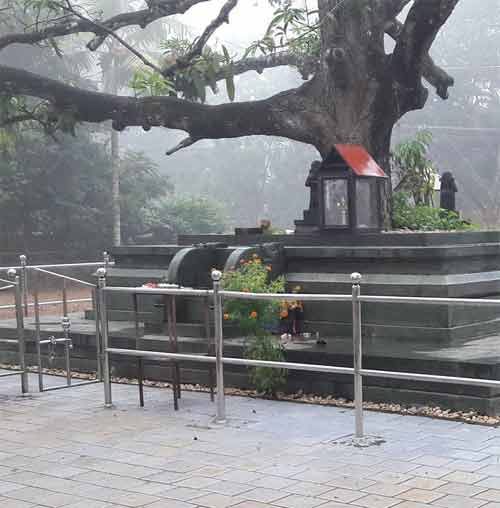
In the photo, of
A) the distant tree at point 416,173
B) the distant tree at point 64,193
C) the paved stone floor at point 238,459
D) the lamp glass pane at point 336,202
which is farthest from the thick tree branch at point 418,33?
the distant tree at point 64,193

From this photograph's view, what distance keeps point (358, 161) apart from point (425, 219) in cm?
177

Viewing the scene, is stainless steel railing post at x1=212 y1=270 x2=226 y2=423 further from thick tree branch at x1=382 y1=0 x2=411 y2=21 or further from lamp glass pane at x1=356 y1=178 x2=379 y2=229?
thick tree branch at x1=382 y1=0 x2=411 y2=21

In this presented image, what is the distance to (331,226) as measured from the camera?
34.9 feet

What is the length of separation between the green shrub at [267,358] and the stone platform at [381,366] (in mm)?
189

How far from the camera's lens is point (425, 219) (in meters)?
11.8

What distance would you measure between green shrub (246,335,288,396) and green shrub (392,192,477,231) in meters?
3.98

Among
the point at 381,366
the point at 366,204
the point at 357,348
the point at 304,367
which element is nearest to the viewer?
the point at 357,348

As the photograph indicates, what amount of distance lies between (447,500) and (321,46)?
8371mm

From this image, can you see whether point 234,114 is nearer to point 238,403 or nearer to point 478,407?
point 238,403

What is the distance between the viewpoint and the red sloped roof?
10367 millimetres

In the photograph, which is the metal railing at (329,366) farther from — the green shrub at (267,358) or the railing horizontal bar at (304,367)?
the green shrub at (267,358)

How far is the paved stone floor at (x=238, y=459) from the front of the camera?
5.33 metres

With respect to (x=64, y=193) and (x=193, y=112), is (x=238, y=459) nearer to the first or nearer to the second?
(x=193, y=112)

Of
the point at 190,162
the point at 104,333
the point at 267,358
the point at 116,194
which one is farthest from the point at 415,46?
the point at 190,162
